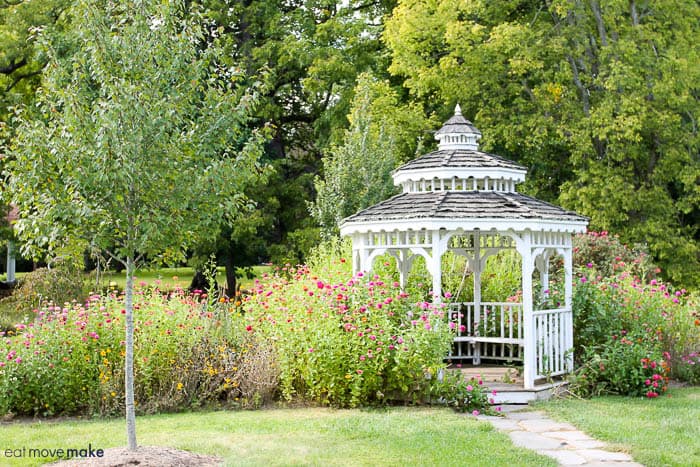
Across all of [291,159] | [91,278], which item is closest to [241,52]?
[291,159]

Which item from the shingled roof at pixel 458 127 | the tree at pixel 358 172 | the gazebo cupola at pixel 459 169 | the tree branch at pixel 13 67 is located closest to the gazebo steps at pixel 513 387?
the gazebo cupola at pixel 459 169

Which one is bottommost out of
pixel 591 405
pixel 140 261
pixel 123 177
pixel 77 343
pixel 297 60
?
pixel 591 405

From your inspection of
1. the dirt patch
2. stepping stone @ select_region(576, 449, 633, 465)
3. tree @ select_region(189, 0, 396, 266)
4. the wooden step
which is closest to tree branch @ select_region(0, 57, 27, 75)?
tree @ select_region(189, 0, 396, 266)

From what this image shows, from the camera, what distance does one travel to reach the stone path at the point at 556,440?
23.7ft

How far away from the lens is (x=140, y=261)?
299 inches

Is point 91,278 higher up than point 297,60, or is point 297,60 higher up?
point 297,60

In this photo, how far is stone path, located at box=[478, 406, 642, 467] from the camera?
721 centimetres

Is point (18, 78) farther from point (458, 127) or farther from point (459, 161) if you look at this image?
point (459, 161)

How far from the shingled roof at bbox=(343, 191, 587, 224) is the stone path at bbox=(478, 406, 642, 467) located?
244cm

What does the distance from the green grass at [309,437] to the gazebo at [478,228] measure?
1873mm

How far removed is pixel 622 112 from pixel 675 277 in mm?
3962

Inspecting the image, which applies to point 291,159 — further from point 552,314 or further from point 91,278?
point 552,314

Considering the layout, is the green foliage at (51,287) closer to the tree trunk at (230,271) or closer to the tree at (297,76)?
the tree at (297,76)

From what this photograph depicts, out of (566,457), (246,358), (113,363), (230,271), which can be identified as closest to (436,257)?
(246,358)
